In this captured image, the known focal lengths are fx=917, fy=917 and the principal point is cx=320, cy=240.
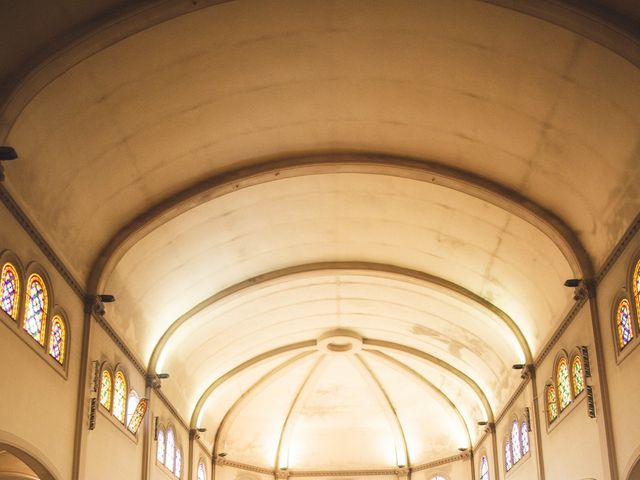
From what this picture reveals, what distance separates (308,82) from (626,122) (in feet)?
19.3

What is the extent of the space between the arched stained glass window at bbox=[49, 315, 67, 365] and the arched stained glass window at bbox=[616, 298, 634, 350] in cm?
1103

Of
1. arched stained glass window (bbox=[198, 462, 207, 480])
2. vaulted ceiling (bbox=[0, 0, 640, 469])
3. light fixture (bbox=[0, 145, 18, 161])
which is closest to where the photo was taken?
light fixture (bbox=[0, 145, 18, 161])

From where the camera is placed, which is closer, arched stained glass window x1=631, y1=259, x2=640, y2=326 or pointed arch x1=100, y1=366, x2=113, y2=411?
arched stained glass window x1=631, y1=259, x2=640, y2=326

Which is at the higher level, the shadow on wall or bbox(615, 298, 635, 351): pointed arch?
bbox(615, 298, 635, 351): pointed arch

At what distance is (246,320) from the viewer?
96.0ft

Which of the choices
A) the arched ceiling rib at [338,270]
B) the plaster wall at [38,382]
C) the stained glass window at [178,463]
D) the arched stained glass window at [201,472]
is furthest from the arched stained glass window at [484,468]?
the plaster wall at [38,382]

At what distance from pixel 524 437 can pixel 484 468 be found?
770cm

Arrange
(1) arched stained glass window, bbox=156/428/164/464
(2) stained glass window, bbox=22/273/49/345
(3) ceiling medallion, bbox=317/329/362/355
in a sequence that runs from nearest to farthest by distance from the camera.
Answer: (2) stained glass window, bbox=22/273/49/345, (1) arched stained glass window, bbox=156/428/164/464, (3) ceiling medallion, bbox=317/329/362/355

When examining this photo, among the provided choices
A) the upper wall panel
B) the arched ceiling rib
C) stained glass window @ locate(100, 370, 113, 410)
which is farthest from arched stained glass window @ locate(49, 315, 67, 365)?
the arched ceiling rib

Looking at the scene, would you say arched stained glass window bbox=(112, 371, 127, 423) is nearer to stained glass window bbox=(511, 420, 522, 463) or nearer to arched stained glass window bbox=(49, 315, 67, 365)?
arched stained glass window bbox=(49, 315, 67, 365)

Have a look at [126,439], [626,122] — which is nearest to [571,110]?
[626,122]

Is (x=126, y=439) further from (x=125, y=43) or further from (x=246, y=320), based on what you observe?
(x=125, y=43)

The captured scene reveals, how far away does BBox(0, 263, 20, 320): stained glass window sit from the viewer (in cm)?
1533

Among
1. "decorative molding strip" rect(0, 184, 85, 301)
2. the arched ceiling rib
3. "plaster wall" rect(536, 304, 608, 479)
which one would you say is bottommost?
"plaster wall" rect(536, 304, 608, 479)
